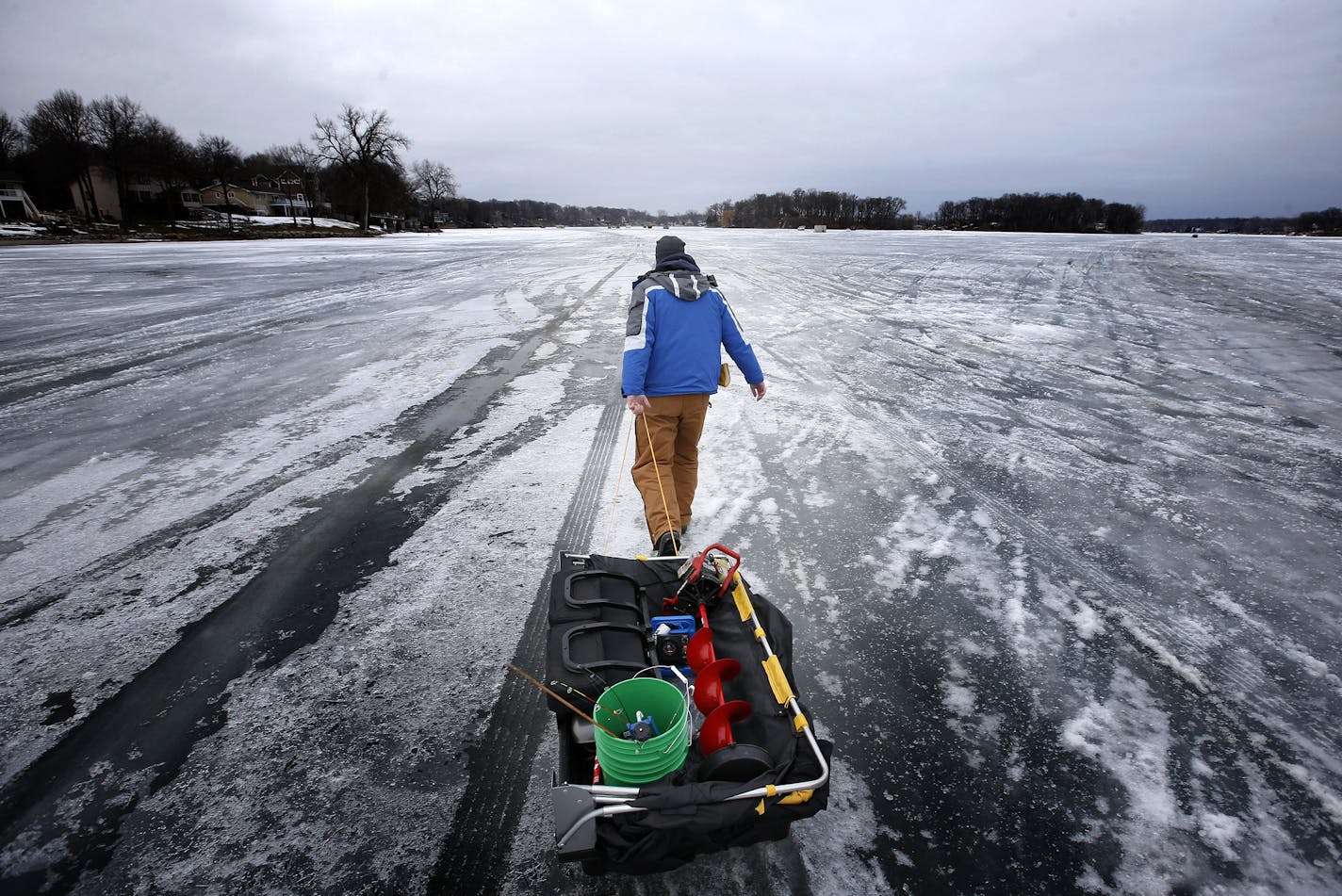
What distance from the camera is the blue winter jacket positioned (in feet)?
11.1

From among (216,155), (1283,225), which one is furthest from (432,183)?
(1283,225)

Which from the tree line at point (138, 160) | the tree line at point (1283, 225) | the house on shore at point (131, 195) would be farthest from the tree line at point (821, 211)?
the house on shore at point (131, 195)

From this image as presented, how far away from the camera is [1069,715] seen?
2457 millimetres

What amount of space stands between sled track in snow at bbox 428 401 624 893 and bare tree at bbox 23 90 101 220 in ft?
248

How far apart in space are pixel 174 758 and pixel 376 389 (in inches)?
190

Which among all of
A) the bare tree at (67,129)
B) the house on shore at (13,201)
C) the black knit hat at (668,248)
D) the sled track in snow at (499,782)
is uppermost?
the bare tree at (67,129)

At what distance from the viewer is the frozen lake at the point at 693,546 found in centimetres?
196

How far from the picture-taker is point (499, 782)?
215 centimetres

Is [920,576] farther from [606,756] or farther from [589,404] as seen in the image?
[589,404]

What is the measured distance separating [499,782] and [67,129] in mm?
81233

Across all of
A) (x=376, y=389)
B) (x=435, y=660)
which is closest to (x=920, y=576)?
(x=435, y=660)

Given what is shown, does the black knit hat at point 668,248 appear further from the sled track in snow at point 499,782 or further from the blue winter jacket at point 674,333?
the sled track in snow at point 499,782

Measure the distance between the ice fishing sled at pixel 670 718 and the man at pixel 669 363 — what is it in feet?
2.34

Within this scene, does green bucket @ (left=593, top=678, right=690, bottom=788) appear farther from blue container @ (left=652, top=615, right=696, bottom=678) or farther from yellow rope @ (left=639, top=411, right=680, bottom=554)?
yellow rope @ (left=639, top=411, right=680, bottom=554)
